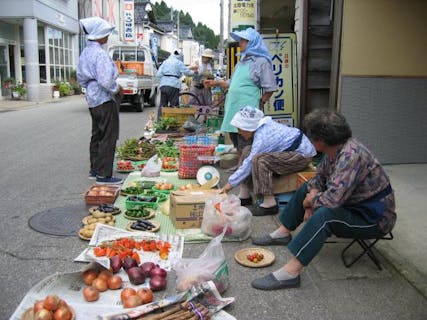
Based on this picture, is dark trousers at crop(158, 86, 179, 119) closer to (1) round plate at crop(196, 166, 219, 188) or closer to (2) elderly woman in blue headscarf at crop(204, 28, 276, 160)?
(2) elderly woman in blue headscarf at crop(204, 28, 276, 160)

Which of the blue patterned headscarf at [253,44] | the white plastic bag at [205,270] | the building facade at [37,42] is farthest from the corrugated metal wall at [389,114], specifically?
the building facade at [37,42]

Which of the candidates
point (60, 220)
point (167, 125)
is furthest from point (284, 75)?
point (60, 220)

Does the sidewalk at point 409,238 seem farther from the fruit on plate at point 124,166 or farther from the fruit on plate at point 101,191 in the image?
the fruit on plate at point 124,166

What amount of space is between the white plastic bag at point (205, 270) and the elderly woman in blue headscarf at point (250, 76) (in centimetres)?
262

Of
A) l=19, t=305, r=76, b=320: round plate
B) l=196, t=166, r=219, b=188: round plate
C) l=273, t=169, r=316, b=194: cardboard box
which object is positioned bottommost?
l=19, t=305, r=76, b=320: round plate

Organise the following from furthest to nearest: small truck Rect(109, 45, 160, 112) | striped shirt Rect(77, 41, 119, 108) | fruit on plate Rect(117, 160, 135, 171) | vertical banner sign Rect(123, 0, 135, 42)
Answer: vertical banner sign Rect(123, 0, 135, 42), small truck Rect(109, 45, 160, 112), fruit on plate Rect(117, 160, 135, 171), striped shirt Rect(77, 41, 119, 108)

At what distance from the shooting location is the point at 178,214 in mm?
4320

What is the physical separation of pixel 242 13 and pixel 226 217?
210 inches

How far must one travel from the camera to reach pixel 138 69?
53.6 feet

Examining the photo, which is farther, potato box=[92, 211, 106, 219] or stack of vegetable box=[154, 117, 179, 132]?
stack of vegetable box=[154, 117, 179, 132]

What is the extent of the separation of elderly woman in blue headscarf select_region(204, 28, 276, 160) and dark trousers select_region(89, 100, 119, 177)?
57.7 inches

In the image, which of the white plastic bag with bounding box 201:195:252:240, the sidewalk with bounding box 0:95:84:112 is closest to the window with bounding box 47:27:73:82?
the sidewalk with bounding box 0:95:84:112

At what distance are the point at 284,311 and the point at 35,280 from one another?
177cm

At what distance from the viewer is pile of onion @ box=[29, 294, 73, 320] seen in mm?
2603
